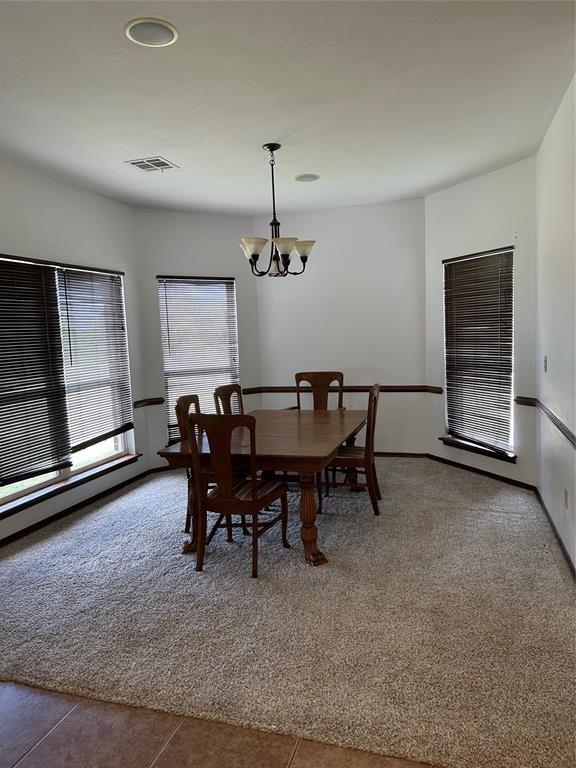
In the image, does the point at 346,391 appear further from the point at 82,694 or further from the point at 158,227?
the point at 82,694

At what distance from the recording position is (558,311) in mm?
3189

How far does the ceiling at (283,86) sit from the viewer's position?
6.84 ft

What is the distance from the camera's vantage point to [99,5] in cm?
195

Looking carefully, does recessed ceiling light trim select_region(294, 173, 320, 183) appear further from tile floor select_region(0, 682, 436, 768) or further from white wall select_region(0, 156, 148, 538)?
tile floor select_region(0, 682, 436, 768)

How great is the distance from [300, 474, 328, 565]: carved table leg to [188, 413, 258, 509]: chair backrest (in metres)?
0.32

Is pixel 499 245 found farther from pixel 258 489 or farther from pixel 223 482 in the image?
pixel 223 482

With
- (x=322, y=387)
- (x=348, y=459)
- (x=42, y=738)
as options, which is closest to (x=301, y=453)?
(x=348, y=459)

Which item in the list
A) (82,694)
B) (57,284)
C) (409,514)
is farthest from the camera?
(57,284)

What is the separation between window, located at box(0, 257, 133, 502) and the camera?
368 cm

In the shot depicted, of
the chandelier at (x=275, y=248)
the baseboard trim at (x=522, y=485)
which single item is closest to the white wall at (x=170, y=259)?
the chandelier at (x=275, y=248)

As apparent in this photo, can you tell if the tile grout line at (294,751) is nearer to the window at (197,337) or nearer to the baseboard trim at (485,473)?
the baseboard trim at (485,473)

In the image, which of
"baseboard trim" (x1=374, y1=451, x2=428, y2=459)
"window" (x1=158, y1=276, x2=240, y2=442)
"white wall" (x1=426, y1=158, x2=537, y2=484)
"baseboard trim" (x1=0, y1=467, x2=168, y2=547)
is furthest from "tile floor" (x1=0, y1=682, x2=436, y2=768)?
"baseboard trim" (x1=374, y1=451, x2=428, y2=459)

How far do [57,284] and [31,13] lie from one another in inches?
94.0

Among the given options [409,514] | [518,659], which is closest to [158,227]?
[409,514]
